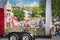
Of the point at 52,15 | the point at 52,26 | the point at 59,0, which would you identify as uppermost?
the point at 59,0

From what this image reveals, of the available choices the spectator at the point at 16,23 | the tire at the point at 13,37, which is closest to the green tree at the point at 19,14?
the spectator at the point at 16,23

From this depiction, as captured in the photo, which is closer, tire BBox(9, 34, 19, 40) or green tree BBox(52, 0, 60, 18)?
tire BBox(9, 34, 19, 40)

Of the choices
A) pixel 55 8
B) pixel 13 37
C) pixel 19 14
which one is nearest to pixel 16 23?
pixel 19 14

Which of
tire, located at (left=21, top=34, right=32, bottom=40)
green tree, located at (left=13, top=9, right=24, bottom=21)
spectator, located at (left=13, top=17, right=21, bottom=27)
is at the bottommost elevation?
tire, located at (left=21, top=34, right=32, bottom=40)

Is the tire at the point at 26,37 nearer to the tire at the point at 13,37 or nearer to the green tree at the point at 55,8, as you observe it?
the tire at the point at 13,37

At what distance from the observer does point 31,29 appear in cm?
803

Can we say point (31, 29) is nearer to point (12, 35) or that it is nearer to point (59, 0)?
point (12, 35)

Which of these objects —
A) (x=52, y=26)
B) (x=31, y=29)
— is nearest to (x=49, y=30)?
(x=52, y=26)

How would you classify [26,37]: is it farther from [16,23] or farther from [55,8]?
[55,8]

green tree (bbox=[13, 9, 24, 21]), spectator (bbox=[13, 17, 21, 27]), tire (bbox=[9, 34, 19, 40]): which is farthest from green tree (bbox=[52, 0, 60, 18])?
tire (bbox=[9, 34, 19, 40])

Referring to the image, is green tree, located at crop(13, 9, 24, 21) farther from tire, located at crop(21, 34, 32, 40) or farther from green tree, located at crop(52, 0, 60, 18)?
green tree, located at crop(52, 0, 60, 18)

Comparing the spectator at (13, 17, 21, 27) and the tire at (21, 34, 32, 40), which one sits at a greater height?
the spectator at (13, 17, 21, 27)

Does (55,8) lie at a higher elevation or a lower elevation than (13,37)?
higher

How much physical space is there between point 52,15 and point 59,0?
73 centimetres
